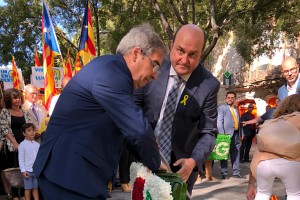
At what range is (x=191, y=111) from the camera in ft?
9.78

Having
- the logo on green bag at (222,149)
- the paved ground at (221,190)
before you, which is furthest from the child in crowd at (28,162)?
the logo on green bag at (222,149)

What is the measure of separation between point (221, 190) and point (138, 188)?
6320mm

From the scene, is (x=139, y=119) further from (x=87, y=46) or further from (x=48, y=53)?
(x=87, y=46)

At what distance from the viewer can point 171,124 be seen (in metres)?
2.96

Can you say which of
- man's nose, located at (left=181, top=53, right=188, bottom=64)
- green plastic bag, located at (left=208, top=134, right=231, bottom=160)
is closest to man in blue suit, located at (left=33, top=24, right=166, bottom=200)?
man's nose, located at (left=181, top=53, right=188, bottom=64)

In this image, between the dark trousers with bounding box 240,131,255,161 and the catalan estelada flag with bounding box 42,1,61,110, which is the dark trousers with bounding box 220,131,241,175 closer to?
the dark trousers with bounding box 240,131,255,161

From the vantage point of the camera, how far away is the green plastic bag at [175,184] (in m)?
2.35

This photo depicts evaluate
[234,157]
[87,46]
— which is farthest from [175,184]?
[87,46]

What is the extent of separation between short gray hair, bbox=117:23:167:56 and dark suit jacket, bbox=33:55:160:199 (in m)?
0.12

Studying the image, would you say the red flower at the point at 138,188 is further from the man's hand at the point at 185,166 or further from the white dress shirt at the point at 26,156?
the white dress shirt at the point at 26,156

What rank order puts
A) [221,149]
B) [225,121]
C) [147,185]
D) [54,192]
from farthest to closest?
[225,121]
[221,149]
[147,185]
[54,192]

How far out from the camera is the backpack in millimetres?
3945

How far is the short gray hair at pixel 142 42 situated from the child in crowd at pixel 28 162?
468 cm

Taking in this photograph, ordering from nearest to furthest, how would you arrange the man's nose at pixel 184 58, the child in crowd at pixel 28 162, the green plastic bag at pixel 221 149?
the man's nose at pixel 184 58 → the child in crowd at pixel 28 162 → the green plastic bag at pixel 221 149
